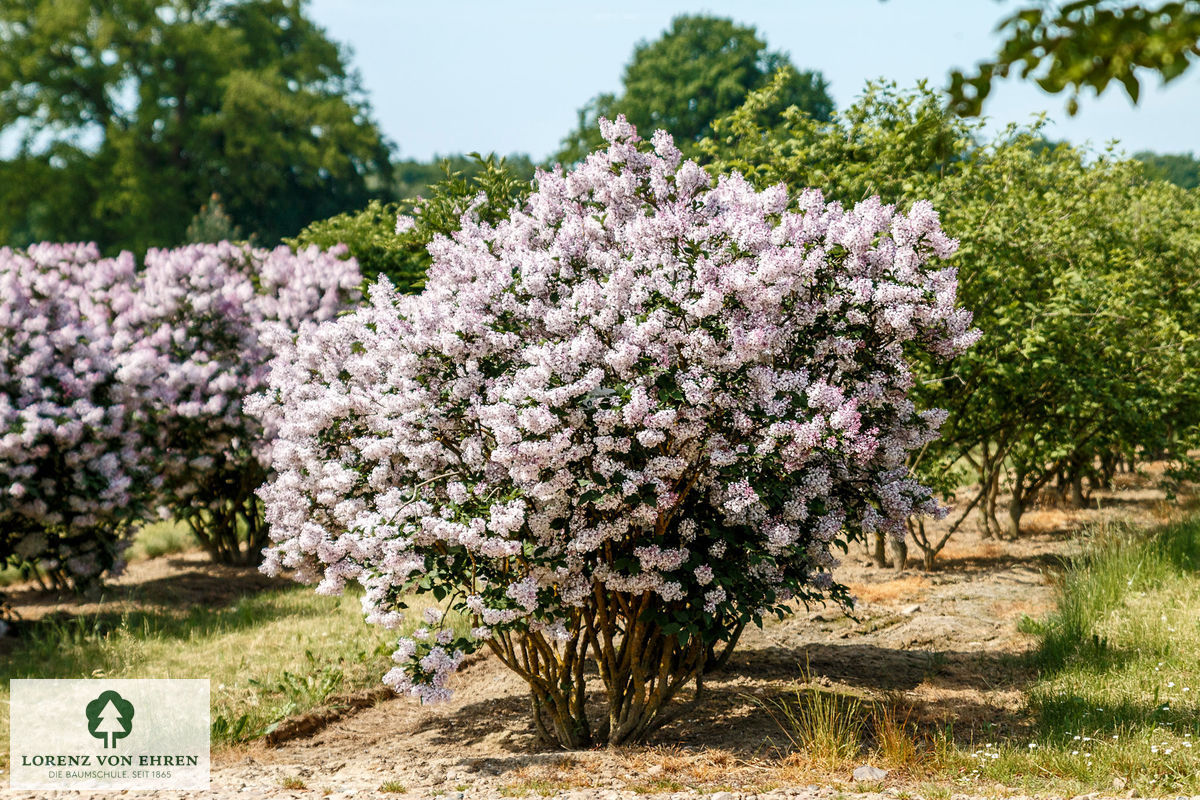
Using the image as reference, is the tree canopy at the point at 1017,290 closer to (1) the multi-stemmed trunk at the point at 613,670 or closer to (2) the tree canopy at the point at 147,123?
(1) the multi-stemmed trunk at the point at 613,670

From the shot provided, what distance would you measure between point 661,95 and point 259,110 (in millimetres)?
15572

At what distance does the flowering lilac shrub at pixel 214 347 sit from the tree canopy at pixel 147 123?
2497 centimetres

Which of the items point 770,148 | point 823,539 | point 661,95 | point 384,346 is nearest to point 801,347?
point 823,539

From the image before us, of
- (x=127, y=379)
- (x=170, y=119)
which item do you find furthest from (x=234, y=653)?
(x=170, y=119)

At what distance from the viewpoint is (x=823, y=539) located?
208 inches

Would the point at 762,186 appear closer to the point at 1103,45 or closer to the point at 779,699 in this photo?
the point at 779,699

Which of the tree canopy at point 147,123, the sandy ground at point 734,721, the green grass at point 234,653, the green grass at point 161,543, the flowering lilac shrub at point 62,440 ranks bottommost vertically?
the sandy ground at point 734,721

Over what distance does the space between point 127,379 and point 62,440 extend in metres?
0.90

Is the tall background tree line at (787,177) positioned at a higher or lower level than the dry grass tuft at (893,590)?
higher

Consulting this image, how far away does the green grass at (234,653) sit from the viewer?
23.0 feet

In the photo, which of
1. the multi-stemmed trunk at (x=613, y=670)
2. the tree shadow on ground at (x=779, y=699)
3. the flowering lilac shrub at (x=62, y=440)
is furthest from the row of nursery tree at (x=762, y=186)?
the multi-stemmed trunk at (x=613, y=670)

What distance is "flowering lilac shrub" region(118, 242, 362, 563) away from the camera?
432 inches

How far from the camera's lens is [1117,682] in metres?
6.57
